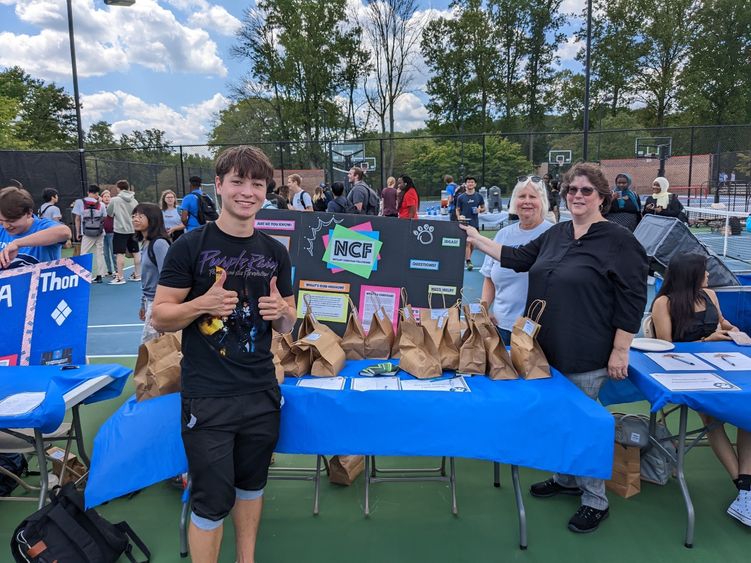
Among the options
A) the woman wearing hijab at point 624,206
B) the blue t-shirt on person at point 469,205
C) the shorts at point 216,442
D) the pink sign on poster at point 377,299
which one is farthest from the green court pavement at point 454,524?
the blue t-shirt on person at point 469,205

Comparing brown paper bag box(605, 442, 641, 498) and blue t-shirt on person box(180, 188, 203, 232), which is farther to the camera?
blue t-shirt on person box(180, 188, 203, 232)

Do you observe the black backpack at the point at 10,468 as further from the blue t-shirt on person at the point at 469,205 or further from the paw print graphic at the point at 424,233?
the blue t-shirt on person at the point at 469,205

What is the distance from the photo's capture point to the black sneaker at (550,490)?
3074 mm

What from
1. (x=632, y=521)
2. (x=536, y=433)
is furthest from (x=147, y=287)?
(x=632, y=521)

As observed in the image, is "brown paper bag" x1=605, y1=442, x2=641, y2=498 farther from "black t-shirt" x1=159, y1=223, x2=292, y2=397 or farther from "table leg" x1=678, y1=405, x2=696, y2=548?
"black t-shirt" x1=159, y1=223, x2=292, y2=397

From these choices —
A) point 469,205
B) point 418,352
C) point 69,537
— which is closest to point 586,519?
point 418,352

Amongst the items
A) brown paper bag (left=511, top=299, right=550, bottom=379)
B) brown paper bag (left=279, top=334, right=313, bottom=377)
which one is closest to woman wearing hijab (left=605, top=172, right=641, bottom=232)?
brown paper bag (left=511, top=299, right=550, bottom=379)

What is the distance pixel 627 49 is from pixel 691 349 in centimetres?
4046

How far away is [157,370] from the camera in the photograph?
2469 mm

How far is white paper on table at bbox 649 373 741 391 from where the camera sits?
2.50 metres

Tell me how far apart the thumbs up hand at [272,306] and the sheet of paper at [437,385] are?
781 mm

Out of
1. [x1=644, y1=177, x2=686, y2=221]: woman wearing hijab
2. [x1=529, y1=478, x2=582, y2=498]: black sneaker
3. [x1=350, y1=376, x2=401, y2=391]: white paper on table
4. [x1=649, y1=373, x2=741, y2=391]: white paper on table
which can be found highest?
[x1=644, y1=177, x2=686, y2=221]: woman wearing hijab

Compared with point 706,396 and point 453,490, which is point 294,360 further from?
point 706,396

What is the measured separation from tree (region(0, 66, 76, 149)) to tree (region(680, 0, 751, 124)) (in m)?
47.6
